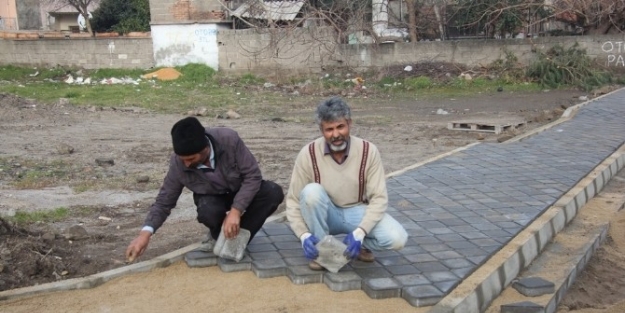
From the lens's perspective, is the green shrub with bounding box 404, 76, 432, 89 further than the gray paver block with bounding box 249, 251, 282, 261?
Yes

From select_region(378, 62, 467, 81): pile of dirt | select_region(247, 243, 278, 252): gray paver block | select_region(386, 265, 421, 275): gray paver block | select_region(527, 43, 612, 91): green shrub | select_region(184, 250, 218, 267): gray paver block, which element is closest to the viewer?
select_region(386, 265, 421, 275): gray paver block

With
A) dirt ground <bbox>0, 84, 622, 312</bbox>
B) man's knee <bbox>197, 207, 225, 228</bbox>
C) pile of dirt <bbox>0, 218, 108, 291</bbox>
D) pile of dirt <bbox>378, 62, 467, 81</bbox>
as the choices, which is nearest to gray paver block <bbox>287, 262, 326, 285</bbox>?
dirt ground <bbox>0, 84, 622, 312</bbox>

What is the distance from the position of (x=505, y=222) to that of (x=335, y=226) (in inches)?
76.0

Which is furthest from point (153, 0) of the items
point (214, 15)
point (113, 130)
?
point (113, 130)

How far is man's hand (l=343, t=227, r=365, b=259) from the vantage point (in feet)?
13.9

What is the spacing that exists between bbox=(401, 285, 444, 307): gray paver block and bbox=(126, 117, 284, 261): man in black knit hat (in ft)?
4.06

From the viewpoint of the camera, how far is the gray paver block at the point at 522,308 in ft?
13.7

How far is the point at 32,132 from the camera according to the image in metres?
13.0

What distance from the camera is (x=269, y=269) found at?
472 cm

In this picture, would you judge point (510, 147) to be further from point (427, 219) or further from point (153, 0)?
point (153, 0)

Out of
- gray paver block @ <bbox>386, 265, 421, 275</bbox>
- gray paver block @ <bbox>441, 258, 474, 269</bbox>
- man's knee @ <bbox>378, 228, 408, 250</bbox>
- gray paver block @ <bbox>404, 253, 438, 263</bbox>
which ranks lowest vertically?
gray paver block @ <bbox>386, 265, 421, 275</bbox>

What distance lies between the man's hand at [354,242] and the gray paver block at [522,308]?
3.38 ft

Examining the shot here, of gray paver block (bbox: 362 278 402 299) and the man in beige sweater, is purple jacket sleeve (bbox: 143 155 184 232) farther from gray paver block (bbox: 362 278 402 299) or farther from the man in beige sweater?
gray paver block (bbox: 362 278 402 299)

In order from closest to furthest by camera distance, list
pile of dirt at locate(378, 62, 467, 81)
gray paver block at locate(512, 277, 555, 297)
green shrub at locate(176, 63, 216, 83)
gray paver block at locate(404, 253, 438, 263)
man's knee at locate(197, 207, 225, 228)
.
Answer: gray paver block at locate(512, 277, 555, 297), man's knee at locate(197, 207, 225, 228), gray paver block at locate(404, 253, 438, 263), pile of dirt at locate(378, 62, 467, 81), green shrub at locate(176, 63, 216, 83)
